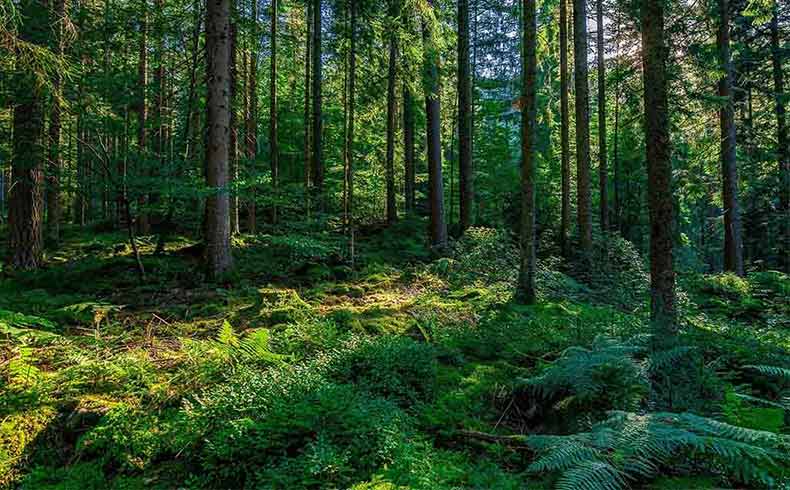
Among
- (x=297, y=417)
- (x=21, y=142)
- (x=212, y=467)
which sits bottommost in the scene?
(x=212, y=467)

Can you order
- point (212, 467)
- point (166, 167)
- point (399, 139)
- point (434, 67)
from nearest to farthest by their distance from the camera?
point (212, 467), point (166, 167), point (434, 67), point (399, 139)

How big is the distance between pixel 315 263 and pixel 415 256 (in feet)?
13.0

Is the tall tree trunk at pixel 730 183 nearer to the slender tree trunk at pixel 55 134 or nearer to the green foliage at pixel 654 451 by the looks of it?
the green foliage at pixel 654 451

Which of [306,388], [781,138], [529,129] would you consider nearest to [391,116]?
[529,129]

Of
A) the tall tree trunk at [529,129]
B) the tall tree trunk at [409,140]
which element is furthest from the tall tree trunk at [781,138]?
the tall tree trunk at [529,129]

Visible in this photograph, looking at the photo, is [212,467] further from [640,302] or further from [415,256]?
[415,256]

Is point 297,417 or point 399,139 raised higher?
point 399,139

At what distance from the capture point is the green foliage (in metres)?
2.38

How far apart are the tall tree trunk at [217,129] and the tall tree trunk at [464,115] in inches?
291

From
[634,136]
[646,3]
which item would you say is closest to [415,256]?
[646,3]

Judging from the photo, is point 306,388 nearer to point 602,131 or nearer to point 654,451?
point 654,451

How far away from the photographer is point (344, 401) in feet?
11.1

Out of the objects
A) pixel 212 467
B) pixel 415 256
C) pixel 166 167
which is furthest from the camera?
pixel 415 256

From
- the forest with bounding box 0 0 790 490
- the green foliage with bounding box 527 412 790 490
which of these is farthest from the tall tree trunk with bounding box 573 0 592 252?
the green foliage with bounding box 527 412 790 490
